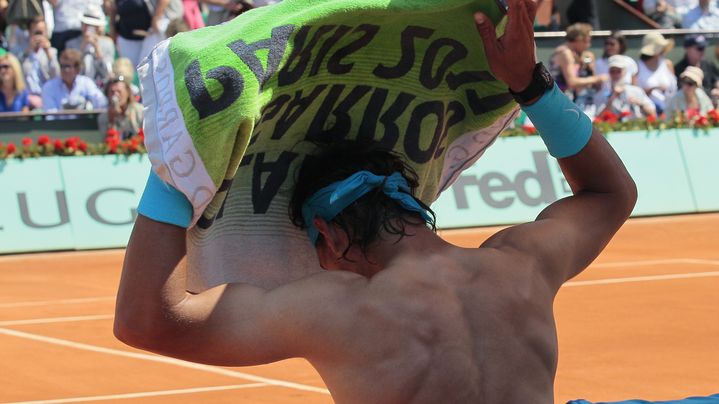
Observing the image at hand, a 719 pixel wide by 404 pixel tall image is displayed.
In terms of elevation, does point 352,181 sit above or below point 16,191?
above

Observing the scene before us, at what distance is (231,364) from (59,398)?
410 centimetres

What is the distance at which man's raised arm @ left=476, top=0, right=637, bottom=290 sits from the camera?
10.9 ft

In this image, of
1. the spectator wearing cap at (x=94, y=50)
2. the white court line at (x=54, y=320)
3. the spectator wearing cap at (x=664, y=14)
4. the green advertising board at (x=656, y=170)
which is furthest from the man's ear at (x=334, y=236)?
the spectator wearing cap at (x=664, y=14)

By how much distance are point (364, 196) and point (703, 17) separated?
58.8 feet

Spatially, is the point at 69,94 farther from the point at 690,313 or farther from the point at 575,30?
the point at 690,313

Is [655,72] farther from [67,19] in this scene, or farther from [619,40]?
[67,19]

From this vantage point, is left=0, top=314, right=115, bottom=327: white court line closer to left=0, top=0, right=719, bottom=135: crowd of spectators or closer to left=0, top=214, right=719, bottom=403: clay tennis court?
left=0, top=214, right=719, bottom=403: clay tennis court

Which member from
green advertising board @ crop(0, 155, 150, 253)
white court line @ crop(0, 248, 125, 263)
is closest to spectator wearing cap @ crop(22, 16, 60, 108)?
green advertising board @ crop(0, 155, 150, 253)

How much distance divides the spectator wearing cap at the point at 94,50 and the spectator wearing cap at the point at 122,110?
1069 mm

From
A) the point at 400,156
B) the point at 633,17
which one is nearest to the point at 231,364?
the point at 400,156

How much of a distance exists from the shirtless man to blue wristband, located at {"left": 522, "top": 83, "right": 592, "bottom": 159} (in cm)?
2

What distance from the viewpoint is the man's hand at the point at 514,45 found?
3.26 meters

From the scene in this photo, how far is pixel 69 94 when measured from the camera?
15547 mm

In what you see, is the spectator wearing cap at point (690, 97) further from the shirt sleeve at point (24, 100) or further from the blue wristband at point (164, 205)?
the blue wristband at point (164, 205)
